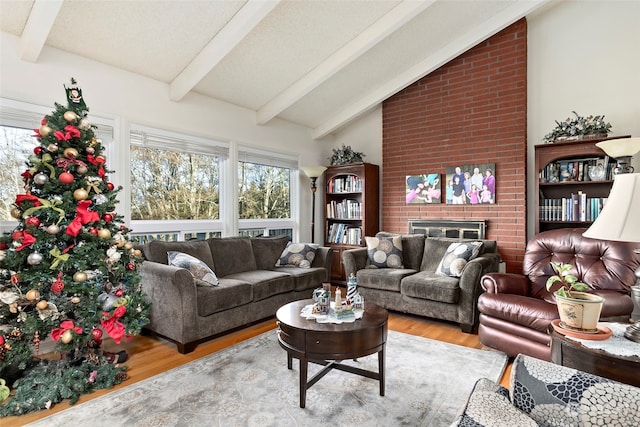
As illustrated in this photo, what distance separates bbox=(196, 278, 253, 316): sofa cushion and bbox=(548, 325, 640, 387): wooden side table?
238 cm

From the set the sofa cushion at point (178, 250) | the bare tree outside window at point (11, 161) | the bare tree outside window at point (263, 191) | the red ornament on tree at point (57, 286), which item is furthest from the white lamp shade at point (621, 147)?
the bare tree outside window at point (11, 161)

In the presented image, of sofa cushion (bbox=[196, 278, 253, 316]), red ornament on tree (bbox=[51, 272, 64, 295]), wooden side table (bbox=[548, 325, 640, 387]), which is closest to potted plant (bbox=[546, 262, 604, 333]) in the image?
wooden side table (bbox=[548, 325, 640, 387])

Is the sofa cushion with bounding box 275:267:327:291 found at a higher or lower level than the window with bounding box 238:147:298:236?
lower

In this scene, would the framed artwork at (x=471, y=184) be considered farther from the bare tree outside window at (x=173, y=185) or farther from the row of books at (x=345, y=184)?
the bare tree outside window at (x=173, y=185)

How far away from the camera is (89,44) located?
9.84ft

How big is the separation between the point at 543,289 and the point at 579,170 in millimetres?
1546

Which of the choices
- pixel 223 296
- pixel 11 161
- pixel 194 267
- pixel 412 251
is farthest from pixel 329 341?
pixel 11 161

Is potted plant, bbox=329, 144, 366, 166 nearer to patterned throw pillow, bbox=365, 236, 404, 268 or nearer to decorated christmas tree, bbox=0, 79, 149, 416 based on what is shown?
patterned throw pillow, bbox=365, 236, 404, 268

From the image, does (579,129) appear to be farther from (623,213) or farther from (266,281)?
(266,281)

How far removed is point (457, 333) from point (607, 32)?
3587mm

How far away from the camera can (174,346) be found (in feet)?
9.77

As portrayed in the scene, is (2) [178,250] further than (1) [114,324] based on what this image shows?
Yes

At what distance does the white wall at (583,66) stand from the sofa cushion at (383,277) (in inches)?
68.8

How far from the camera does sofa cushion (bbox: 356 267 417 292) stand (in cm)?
379
